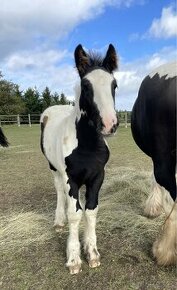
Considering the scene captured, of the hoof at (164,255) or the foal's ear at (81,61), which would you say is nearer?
the hoof at (164,255)

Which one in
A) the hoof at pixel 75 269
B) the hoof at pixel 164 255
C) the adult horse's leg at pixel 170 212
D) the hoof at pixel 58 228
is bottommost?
the hoof at pixel 75 269

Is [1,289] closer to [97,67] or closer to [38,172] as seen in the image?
[97,67]

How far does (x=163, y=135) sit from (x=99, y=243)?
1603mm

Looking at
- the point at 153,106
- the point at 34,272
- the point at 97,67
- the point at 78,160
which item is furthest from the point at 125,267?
the point at 97,67

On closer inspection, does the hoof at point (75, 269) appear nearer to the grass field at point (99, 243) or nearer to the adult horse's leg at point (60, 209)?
the grass field at point (99, 243)

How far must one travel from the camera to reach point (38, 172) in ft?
27.7

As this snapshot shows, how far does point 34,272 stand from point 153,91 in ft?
6.66

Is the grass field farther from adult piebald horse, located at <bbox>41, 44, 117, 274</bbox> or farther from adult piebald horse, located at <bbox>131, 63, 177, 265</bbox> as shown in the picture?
adult piebald horse, located at <bbox>131, 63, 177, 265</bbox>

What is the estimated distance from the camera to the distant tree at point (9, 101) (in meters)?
42.2

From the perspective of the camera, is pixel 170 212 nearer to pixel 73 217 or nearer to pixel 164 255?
pixel 164 255

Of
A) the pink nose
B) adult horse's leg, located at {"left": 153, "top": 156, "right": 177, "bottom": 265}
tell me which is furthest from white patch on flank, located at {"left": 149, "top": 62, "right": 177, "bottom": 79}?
adult horse's leg, located at {"left": 153, "top": 156, "right": 177, "bottom": 265}

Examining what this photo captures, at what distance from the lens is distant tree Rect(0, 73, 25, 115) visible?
4219 centimetres

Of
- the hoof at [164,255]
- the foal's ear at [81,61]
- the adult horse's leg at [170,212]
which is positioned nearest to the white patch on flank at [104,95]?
the foal's ear at [81,61]

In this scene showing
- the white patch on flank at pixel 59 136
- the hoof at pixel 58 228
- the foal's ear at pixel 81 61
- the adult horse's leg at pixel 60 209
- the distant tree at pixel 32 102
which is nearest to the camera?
the foal's ear at pixel 81 61
